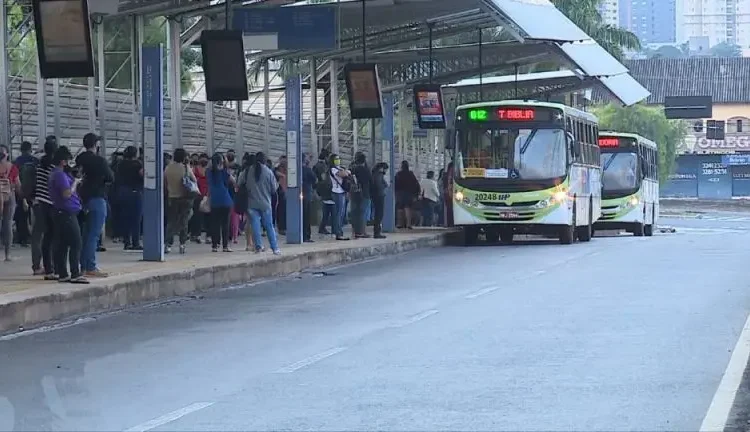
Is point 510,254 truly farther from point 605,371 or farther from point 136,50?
point 605,371

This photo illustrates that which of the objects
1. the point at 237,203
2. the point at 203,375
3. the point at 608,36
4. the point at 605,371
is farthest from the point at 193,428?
the point at 608,36

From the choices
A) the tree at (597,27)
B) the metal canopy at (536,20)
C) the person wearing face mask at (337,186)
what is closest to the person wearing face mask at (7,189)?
the person wearing face mask at (337,186)

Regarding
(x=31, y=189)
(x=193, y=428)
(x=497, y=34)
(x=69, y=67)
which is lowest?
(x=193, y=428)

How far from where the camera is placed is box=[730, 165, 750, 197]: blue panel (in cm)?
9831

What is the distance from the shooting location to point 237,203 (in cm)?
2478

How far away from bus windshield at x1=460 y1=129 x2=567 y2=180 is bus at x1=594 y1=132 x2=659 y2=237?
35.7 feet

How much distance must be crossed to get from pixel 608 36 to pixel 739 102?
3391cm

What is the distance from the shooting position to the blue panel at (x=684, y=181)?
3915 inches

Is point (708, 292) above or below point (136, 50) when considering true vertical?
below

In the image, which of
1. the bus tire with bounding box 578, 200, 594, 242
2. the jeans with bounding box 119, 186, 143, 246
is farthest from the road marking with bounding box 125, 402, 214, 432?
the bus tire with bounding box 578, 200, 594, 242

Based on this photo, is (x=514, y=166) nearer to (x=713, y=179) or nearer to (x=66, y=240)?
(x=66, y=240)

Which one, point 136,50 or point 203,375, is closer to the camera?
point 203,375

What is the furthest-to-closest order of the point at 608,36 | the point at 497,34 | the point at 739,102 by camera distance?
1. the point at 739,102
2. the point at 608,36
3. the point at 497,34

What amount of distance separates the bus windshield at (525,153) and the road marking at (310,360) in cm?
2126
